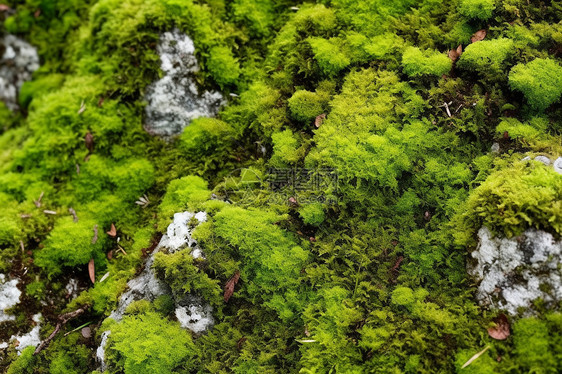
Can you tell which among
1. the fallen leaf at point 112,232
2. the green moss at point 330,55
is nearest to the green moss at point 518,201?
the green moss at point 330,55

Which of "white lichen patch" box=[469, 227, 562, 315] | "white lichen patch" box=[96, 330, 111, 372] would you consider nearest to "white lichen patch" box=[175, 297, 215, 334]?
"white lichen patch" box=[96, 330, 111, 372]

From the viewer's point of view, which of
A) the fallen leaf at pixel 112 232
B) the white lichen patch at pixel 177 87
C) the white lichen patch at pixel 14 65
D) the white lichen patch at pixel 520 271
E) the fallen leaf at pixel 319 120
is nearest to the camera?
the white lichen patch at pixel 520 271

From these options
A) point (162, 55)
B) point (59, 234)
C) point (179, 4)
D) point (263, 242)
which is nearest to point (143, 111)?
point (162, 55)

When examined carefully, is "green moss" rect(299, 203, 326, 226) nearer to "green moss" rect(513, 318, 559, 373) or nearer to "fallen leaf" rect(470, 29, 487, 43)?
"green moss" rect(513, 318, 559, 373)

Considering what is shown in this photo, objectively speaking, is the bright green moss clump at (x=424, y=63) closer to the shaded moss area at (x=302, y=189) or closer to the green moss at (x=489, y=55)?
the shaded moss area at (x=302, y=189)

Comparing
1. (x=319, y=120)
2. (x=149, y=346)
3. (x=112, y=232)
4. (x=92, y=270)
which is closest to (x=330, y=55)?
(x=319, y=120)

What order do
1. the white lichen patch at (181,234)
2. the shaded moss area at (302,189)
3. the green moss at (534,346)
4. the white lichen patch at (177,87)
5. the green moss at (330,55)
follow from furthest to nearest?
the white lichen patch at (177,87), the green moss at (330,55), the white lichen patch at (181,234), the shaded moss area at (302,189), the green moss at (534,346)
